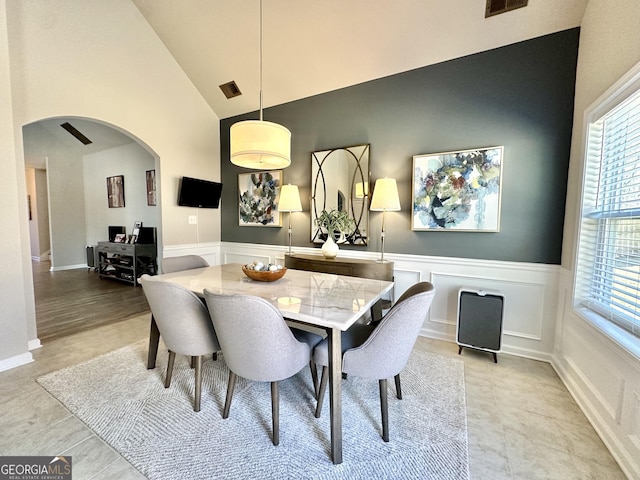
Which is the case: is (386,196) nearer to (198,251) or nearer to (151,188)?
(198,251)

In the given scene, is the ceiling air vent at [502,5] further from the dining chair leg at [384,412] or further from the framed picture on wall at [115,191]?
the framed picture on wall at [115,191]

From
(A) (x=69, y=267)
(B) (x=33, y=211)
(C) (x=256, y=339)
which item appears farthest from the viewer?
(B) (x=33, y=211)

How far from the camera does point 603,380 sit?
1.66 meters

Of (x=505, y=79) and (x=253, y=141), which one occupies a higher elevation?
(x=505, y=79)

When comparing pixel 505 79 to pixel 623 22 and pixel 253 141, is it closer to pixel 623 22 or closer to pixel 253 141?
pixel 623 22

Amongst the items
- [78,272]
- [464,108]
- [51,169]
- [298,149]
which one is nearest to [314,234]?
[298,149]

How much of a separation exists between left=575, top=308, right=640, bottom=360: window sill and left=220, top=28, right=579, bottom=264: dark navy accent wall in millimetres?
684

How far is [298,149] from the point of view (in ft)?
12.1

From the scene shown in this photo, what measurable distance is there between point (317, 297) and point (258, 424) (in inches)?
33.1

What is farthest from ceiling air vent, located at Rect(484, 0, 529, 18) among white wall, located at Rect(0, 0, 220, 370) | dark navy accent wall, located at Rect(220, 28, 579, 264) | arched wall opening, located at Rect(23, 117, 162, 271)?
arched wall opening, located at Rect(23, 117, 162, 271)

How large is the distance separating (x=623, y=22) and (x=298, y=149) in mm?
2953

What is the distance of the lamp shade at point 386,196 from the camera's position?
2.83 m

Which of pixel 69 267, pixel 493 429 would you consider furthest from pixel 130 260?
pixel 493 429

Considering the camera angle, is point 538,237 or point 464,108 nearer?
point 538,237
